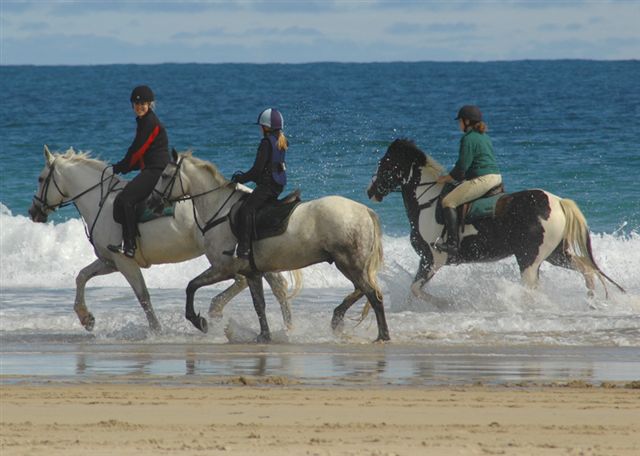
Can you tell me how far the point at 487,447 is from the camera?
285 inches

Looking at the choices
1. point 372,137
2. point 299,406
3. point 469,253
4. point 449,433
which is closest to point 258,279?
point 469,253

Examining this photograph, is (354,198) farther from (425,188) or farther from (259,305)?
(259,305)

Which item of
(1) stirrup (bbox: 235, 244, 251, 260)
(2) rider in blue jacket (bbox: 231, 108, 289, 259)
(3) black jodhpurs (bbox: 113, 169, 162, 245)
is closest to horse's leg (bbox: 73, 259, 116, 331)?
(3) black jodhpurs (bbox: 113, 169, 162, 245)

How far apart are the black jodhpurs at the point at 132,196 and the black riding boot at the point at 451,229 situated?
3171 millimetres

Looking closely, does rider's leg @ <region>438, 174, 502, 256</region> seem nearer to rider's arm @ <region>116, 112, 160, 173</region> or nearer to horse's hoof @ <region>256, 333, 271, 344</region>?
horse's hoof @ <region>256, 333, 271, 344</region>

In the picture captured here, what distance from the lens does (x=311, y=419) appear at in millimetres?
8062

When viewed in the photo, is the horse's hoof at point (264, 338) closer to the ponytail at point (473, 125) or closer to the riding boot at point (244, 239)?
the riding boot at point (244, 239)

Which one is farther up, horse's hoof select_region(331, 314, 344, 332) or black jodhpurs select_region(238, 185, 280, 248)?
black jodhpurs select_region(238, 185, 280, 248)

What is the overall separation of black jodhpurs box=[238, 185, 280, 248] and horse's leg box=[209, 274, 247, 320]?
918mm

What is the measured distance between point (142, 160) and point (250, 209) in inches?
53.0

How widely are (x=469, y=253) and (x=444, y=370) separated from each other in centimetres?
433

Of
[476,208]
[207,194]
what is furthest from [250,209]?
[476,208]

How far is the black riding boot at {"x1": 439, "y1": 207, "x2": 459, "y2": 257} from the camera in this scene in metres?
14.2

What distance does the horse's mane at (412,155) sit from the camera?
1446cm
